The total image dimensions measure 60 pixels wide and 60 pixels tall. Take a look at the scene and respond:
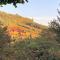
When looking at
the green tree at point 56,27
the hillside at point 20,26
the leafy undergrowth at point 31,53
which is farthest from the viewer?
the hillside at point 20,26

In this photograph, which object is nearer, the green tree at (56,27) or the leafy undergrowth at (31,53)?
the leafy undergrowth at (31,53)

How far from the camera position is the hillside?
36.2 metres

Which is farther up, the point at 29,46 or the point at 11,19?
the point at 11,19

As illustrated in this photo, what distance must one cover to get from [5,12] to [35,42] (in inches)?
661

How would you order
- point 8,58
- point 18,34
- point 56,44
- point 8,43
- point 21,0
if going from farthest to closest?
1. point 18,34
2. point 56,44
3. point 8,43
4. point 8,58
5. point 21,0

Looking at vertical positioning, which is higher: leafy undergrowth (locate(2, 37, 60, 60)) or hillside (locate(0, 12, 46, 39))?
hillside (locate(0, 12, 46, 39))

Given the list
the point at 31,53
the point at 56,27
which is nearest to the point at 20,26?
the point at 56,27

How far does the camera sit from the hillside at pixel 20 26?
3619cm

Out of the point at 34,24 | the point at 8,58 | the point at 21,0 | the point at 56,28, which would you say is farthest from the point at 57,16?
the point at 21,0

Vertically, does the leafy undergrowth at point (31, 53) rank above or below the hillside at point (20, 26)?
below

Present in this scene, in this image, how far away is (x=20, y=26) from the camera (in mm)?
41281

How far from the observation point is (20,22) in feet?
145

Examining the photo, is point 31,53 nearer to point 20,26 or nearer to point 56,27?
point 56,27

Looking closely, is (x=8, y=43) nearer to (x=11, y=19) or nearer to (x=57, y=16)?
(x=57, y=16)
